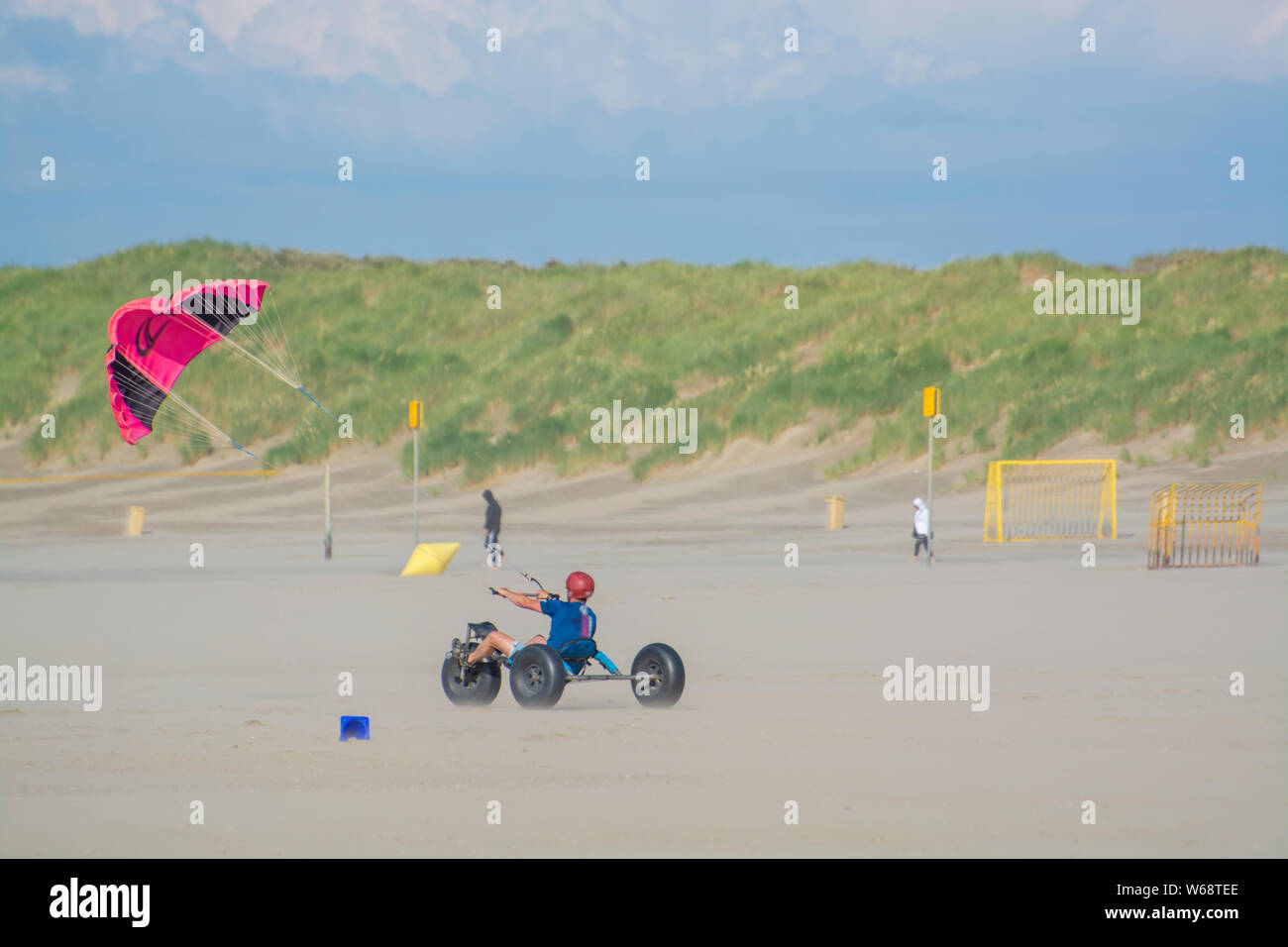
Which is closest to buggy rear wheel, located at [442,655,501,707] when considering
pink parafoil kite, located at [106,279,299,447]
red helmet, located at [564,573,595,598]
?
red helmet, located at [564,573,595,598]

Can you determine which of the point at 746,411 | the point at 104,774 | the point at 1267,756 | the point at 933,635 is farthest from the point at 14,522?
the point at 1267,756

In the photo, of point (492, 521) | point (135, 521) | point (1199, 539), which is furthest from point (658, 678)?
point (135, 521)

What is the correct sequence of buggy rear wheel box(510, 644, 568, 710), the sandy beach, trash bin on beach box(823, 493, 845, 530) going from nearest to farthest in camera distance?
the sandy beach
buggy rear wheel box(510, 644, 568, 710)
trash bin on beach box(823, 493, 845, 530)

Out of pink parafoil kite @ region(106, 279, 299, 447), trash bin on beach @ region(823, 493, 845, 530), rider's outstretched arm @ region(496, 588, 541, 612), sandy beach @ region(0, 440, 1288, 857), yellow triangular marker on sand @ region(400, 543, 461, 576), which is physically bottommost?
sandy beach @ region(0, 440, 1288, 857)

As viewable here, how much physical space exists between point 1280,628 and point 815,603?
581 cm

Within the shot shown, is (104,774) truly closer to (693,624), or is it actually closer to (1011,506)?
(693,624)

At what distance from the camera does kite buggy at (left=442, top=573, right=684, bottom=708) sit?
40.3 ft

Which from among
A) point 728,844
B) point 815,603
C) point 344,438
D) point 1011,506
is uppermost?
point 344,438

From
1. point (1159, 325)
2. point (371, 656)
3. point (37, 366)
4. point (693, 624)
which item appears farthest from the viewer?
point (37, 366)

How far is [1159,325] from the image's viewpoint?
55.3m

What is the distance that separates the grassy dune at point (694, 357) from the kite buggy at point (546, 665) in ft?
114

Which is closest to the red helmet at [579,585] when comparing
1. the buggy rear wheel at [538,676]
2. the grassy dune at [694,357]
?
the buggy rear wheel at [538,676]

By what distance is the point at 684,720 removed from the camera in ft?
39.8

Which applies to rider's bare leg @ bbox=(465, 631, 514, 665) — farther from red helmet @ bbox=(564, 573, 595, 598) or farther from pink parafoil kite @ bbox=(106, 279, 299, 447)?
pink parafoil kite @ bbox=(106, 279, 299, 447)
